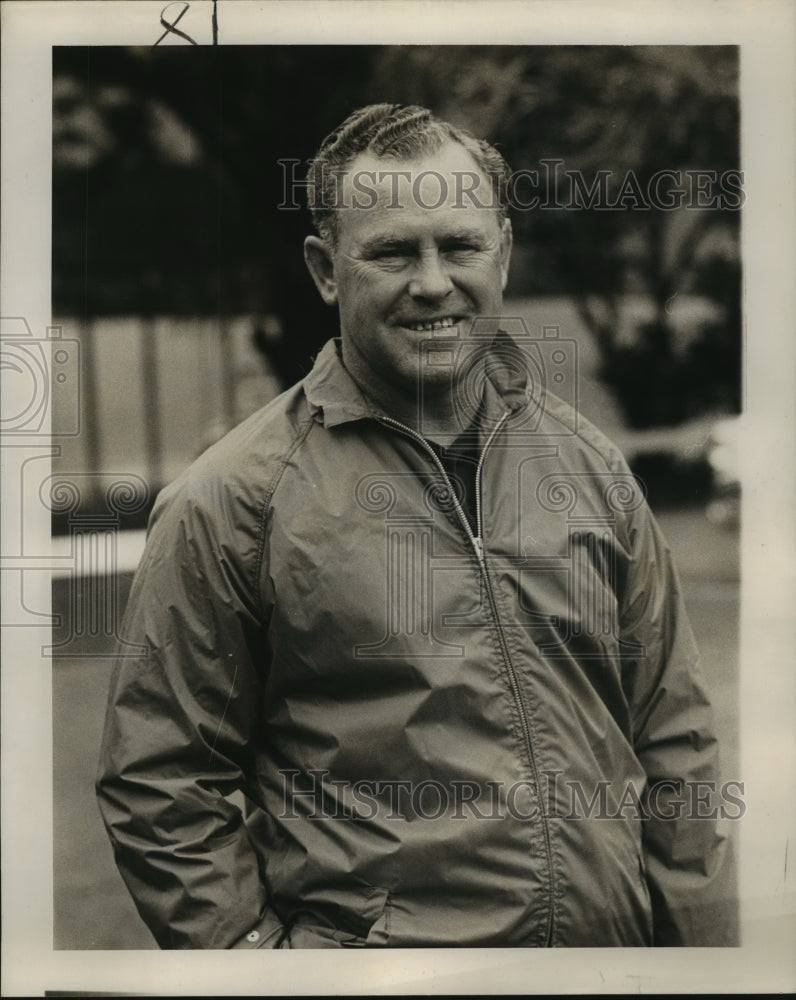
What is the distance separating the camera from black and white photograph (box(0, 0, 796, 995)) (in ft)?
9.83

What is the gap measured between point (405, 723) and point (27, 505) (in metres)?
1.05

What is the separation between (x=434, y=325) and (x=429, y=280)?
0.34 feet

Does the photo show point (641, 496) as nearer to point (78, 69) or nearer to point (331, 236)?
point (331, 236)

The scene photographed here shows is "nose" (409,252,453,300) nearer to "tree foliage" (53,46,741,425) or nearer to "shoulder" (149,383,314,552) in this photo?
"tree foliage" (53,46,741,425)

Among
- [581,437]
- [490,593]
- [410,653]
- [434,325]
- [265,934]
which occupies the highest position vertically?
[434,325]

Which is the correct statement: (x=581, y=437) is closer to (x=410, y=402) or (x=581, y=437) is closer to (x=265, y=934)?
(x=410, y=402)

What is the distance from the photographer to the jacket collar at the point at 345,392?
10.0 feet

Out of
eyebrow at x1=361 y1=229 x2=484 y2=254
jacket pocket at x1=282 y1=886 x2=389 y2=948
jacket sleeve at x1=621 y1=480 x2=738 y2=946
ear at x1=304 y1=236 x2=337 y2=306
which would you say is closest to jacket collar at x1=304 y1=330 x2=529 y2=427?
ear at x1=304 y1=236 x2=337 y2=306

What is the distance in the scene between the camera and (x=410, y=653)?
3.03 m

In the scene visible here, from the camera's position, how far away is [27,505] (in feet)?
10.6

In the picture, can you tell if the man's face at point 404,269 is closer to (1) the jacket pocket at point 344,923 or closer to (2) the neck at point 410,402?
(2) the neck at point 410,402

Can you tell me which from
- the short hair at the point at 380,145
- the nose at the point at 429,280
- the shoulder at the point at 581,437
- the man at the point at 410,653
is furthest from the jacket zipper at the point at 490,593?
the short hair at the point at 380,145

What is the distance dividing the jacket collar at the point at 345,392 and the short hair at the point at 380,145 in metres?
0.28

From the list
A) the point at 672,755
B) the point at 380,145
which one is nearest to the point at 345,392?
the point at 380,145
